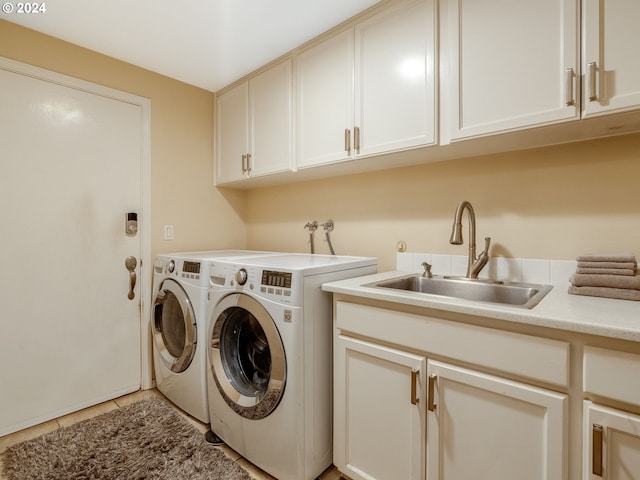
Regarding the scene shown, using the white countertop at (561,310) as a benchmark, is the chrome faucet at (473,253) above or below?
above

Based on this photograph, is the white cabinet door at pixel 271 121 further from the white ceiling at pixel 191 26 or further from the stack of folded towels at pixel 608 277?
the stack of folded towels at pixel 608 277

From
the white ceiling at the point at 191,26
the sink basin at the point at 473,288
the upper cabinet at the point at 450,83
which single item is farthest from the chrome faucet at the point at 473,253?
the white ceiling at the point at 191,26

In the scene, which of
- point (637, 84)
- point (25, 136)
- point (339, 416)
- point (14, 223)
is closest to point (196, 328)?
point (339, 416)

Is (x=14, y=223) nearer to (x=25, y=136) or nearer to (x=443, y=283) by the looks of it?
(x=25, y=136)

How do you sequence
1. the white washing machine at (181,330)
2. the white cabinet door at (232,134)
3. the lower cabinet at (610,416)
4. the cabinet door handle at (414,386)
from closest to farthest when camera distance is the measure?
the lower cabinet at (610,416) → the cabinet door handle at (414,386) → the white washing machine at (181,330) → the white cabinet door at (232,134)

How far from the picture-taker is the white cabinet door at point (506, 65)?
3.60 ft

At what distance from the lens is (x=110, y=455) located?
5.17 ft

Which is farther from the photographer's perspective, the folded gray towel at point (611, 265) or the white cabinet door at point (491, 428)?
the folded gray towel at point (611, 265)

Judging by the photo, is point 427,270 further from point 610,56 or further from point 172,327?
point 172,327

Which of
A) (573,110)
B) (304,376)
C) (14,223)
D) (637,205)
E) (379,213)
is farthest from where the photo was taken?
(379,213)

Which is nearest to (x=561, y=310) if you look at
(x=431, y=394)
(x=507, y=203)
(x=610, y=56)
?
(x=431, y=394)

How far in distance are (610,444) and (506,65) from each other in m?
1.26

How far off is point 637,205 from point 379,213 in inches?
45.4

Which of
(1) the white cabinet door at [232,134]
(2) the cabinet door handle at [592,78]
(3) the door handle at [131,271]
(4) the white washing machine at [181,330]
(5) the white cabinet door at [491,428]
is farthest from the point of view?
(1) the white cabinet door at [232,134]
